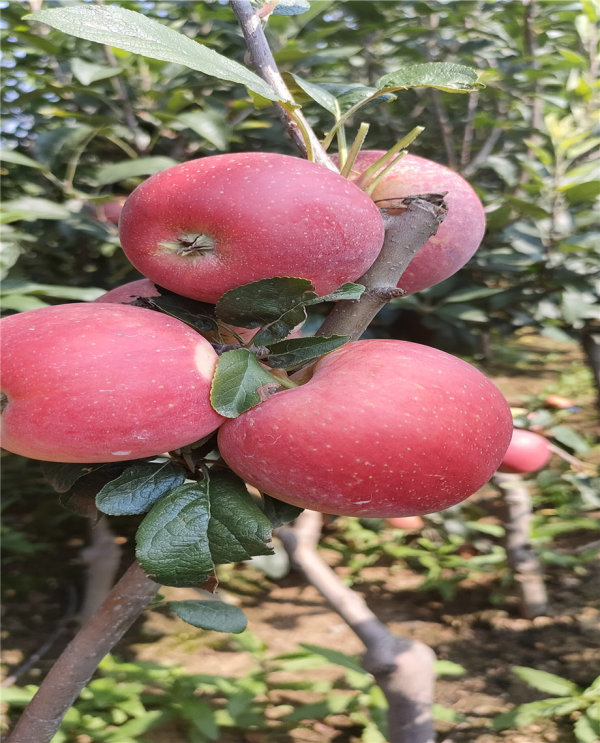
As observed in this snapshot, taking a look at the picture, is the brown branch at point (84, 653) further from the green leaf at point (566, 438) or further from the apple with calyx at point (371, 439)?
the green leaf at point (566, 438)

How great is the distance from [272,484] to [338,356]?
0.09 metres

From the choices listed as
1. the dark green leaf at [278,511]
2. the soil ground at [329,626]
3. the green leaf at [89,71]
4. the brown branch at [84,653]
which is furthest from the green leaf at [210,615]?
the green leaf at [89,71]

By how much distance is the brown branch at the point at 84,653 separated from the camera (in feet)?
1.75

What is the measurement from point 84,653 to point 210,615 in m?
0.12

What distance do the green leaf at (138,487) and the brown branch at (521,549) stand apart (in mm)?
1199

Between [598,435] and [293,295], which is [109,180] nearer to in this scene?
[293,295]

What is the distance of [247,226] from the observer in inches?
16.2

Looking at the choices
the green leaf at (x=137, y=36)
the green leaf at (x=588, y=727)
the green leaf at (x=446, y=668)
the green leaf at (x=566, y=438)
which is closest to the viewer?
the green leaf at (x=137, y=36)

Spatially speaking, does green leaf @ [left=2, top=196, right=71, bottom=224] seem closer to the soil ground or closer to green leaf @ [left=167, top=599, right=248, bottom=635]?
the soil ground

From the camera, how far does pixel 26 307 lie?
1062 millimetres

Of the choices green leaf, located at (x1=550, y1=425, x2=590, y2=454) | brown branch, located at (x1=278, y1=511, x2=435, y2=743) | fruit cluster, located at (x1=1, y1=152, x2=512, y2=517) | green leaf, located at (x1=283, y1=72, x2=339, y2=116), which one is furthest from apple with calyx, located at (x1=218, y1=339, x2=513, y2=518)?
green leaf, located at (x1=550, y1=425, x2=590, y2=454)

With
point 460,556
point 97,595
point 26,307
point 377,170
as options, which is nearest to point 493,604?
point 460,556

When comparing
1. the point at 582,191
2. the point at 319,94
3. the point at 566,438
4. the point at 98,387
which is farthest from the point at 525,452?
the point at 98,387

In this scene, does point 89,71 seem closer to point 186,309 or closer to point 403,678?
point 186,309
